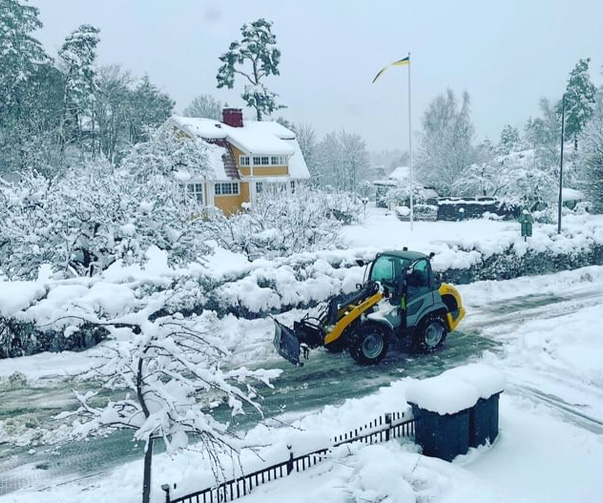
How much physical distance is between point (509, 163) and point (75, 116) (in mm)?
37601

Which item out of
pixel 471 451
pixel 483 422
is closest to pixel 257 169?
pixel 483 422

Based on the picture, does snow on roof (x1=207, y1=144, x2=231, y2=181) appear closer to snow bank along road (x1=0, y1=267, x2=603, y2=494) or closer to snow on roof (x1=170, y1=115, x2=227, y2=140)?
snow on roof (x1=170, y1=115, x2=227, y2=140)

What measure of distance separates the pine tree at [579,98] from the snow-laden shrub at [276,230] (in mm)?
49319

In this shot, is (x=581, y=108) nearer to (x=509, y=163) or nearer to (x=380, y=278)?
(x=509, y=163)

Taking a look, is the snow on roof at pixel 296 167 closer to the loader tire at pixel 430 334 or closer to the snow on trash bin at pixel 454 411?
the loader tire at pixel 430 334

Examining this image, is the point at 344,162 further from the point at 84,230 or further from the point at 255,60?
the point at 84,230

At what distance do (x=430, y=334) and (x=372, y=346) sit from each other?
1.66 metres

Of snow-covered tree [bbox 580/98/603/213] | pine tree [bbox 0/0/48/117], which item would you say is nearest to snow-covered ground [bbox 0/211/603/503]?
snow-covered tree [bbox 580/98/603/213]

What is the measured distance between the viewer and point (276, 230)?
18.8m

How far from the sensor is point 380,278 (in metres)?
11.3

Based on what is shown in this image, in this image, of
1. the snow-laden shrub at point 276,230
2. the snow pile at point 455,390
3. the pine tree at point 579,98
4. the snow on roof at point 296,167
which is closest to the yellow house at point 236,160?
the snow on roof at point 296,167

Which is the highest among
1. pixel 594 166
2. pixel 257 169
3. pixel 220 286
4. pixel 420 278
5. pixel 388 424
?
pixel 257 169

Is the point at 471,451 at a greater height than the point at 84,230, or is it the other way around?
the point at 84,230

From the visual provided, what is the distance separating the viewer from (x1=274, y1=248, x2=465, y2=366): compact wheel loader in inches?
399
